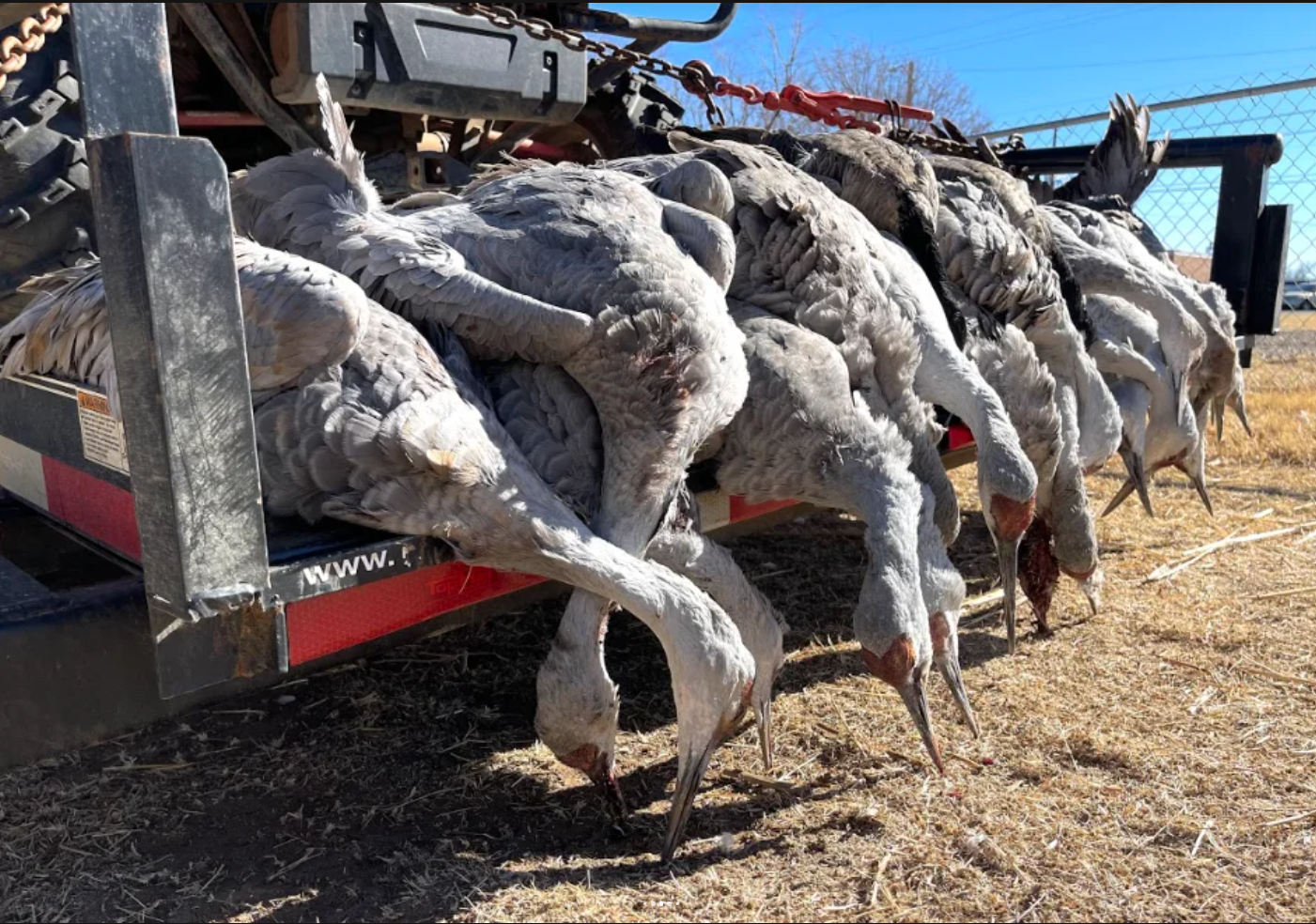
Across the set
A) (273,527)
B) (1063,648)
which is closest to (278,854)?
(273,527)

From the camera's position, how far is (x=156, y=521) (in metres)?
2.12

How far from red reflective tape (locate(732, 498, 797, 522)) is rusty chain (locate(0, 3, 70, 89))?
2.47 metres

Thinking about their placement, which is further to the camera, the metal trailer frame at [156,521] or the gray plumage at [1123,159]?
the gray plumage at [1123,159]

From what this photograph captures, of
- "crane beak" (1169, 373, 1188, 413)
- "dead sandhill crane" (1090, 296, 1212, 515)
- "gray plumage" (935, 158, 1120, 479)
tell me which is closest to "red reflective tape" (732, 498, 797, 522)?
"gray plumage" (935, 158, 1120, 479)

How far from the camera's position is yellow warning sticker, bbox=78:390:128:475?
8.39 feet

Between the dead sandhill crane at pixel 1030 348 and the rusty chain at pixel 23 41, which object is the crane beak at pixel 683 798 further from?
the rusty chain at pixel 23 41

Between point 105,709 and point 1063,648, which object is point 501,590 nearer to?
point 105,709

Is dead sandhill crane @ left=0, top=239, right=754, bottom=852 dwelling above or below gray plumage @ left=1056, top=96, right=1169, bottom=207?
below

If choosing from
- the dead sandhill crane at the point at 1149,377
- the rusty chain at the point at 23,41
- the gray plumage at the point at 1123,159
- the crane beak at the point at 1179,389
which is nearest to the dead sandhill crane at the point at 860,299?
the rusty chain at the point at 23,41

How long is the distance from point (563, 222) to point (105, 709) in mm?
1695

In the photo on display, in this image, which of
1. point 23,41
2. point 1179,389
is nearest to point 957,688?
point 1179,389

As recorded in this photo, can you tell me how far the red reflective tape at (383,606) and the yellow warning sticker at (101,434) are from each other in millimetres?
546

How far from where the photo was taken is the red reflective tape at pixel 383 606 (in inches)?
99.2

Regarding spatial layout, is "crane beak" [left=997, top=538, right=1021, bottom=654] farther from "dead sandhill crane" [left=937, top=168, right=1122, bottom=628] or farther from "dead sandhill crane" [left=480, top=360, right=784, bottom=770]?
"dead sandhill crane" [left=480, top=360, right=784, bottom=770]
